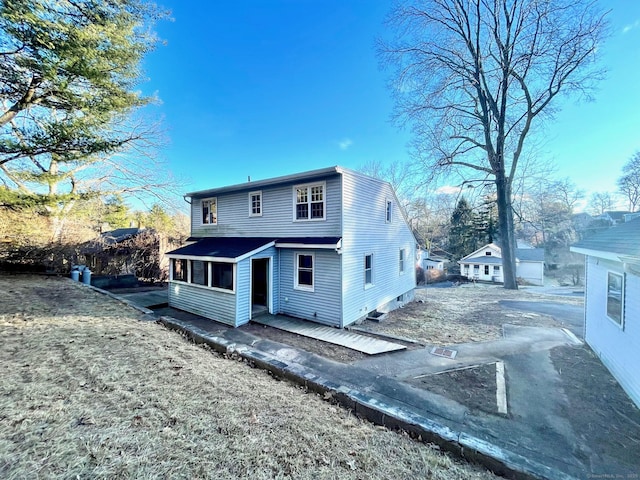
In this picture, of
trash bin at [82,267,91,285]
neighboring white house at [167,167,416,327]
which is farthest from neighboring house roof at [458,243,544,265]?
trash bin at [82,267,91,285]

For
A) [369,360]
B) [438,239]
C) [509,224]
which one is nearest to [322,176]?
[369,360]

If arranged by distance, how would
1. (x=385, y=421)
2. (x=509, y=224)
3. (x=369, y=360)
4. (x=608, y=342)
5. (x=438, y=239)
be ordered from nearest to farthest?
(x=385, y=421)
(x=608, y=342)
(x=369, y=360)
(x=509, y=224)
(x=438, y=239)

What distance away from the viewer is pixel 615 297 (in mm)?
5309

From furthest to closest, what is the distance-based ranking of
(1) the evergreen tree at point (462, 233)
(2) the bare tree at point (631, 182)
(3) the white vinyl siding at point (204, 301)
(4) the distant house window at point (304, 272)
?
(1) the evergreen tree at point (462, 233)
(2) the bare tree at point (631, 182)
(4) the distant house window at point (304, 272)
(3) the white vinyl siding at point (204, 301)

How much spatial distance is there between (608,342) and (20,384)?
10.7 m

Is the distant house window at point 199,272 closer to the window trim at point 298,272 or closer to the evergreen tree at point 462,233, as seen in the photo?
the window trim at point 298,272

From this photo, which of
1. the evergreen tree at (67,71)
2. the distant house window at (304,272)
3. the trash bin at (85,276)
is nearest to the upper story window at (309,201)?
the distant house window at (304,272)

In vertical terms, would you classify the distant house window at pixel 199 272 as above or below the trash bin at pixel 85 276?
above

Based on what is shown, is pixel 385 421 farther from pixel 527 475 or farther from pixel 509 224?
pixel 509 224

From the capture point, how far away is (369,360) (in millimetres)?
6250

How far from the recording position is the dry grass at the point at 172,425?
99.3 inches

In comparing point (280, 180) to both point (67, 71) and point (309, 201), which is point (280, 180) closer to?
point (309, 201)

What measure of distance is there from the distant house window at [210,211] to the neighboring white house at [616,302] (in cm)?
1288

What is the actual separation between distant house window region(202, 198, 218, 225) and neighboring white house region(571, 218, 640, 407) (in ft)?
42.3
